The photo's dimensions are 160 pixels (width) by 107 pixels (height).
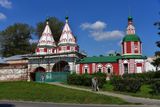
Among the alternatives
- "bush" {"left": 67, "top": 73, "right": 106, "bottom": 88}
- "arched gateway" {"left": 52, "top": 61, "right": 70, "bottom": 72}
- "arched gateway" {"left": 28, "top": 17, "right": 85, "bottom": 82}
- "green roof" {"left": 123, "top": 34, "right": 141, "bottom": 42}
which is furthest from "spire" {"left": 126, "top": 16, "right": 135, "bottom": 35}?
"bush" {"left": 67, "top": 73, "right": 106, "bottom": 88}

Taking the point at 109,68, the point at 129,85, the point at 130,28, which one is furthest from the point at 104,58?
the point at 129,85

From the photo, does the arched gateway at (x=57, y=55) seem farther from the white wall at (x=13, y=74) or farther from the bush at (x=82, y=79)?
the bush at (x=82, y=79)

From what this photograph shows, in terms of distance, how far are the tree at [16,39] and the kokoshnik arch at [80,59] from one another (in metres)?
20.7

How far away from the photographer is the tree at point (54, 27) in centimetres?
8869

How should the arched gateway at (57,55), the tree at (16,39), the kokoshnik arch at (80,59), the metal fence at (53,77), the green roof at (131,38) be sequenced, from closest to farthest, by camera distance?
the metal fence at (53,77), the kokoshnik arch at (80,59), the green roof at (131,38), the arched gateway at (57,55), the tree at (16,39)

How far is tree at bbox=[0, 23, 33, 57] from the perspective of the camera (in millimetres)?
93312

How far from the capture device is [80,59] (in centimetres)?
6912

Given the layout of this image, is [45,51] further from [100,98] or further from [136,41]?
[100,98]

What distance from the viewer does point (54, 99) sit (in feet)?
76.2

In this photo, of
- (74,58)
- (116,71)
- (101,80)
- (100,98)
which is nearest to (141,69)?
(116,71)

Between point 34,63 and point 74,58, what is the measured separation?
1039cm

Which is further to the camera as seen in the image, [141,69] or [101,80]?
[141,69]

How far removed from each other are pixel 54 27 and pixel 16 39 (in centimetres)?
1271

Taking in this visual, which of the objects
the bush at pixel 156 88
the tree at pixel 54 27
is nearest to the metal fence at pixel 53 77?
the bush at pixel 156 88
